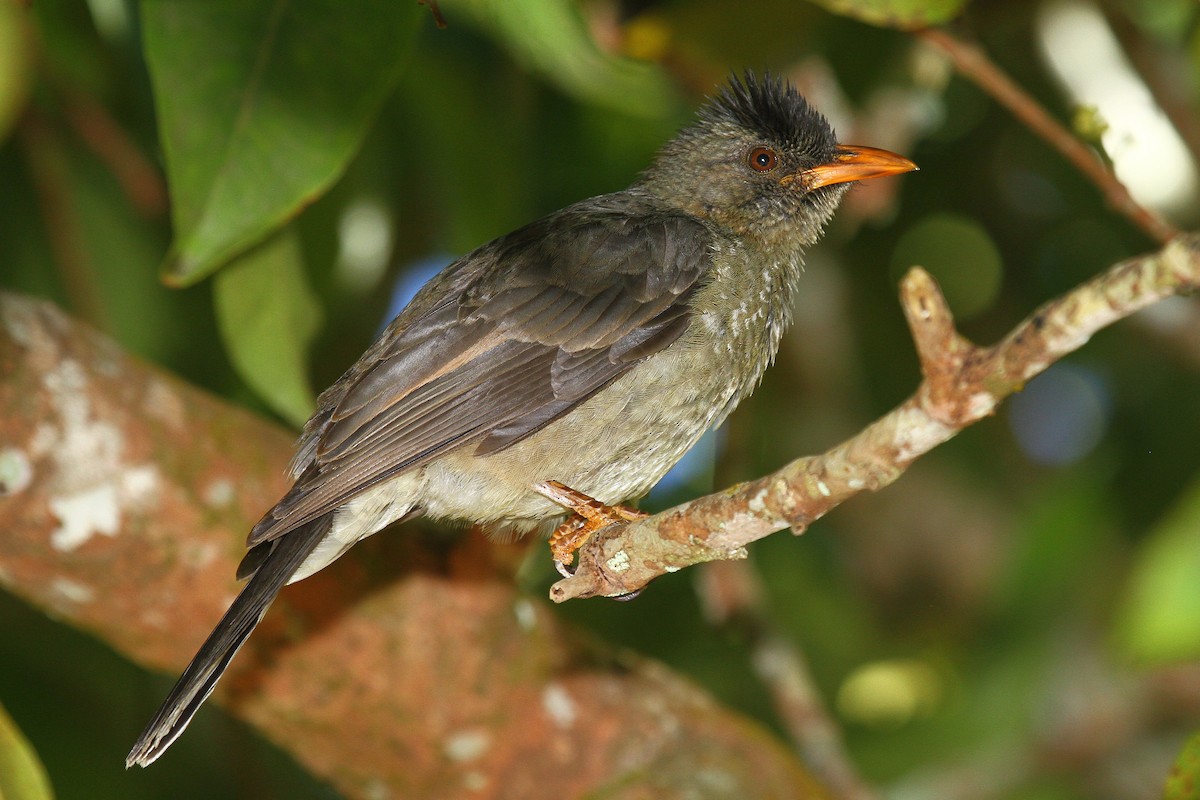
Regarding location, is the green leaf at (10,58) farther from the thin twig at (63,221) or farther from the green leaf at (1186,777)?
the green leaf at (1186,777)

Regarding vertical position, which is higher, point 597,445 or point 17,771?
point 597,445

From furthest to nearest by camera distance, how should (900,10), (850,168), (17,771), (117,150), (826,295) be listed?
(826,295), (117,150), (850,168), (900,10), (17,771)

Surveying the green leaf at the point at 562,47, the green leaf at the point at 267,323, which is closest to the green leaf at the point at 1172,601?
the green leaf at the point at 562,47

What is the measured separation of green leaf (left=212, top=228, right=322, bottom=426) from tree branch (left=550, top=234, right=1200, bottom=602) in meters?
1.36

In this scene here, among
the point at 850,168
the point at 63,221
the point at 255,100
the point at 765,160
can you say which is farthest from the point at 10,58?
the point at 850,168

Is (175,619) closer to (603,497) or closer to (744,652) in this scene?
(603,497)

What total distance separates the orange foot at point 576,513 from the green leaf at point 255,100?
104cm

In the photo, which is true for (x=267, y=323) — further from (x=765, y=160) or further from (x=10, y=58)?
(x=765, y=160)

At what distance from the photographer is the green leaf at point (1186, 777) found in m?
2.43

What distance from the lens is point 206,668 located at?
9.73 feet

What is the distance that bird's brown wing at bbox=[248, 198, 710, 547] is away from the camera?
10.9ft

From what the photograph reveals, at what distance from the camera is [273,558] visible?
10.5 ft

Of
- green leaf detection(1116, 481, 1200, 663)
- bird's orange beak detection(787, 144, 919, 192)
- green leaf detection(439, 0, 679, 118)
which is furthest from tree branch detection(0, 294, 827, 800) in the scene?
bird's orange beak detection(787, 144, 919, 192)

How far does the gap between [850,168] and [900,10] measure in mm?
1032
